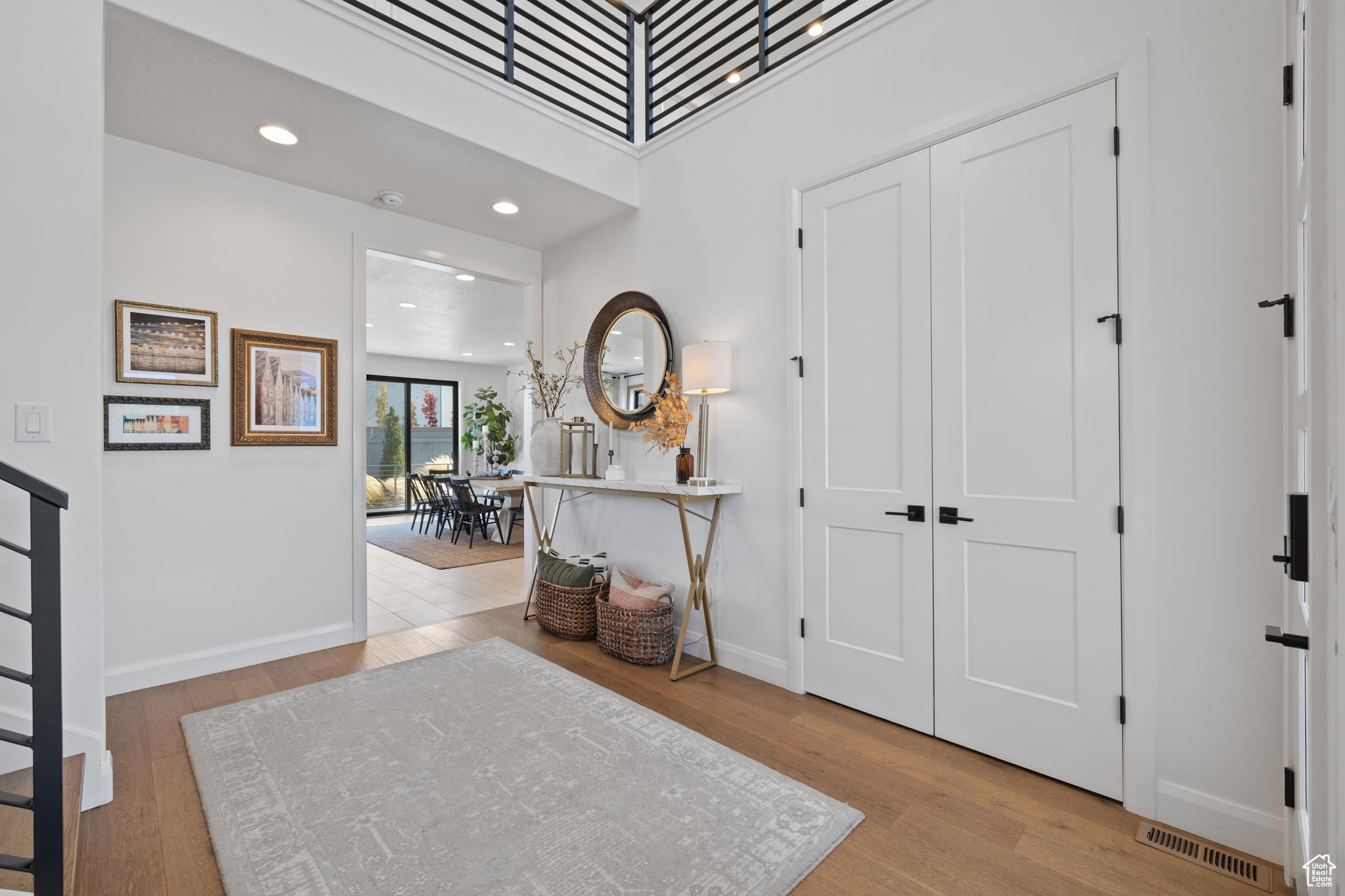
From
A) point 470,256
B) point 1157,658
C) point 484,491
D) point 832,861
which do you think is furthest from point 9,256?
point 484,491

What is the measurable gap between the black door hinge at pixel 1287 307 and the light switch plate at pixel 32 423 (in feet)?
11.3

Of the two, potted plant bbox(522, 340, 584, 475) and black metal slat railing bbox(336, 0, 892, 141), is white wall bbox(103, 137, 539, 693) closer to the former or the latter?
potted plant bbox(522, 340, 584, 475)

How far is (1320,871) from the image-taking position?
A: 3.43 ft

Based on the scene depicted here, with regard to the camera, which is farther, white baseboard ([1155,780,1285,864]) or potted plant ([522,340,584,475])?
potted plant ([522,340,584,475])

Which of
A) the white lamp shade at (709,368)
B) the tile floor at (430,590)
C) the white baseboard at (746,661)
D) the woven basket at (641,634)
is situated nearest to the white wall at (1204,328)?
the white lamp shade at (709,368)

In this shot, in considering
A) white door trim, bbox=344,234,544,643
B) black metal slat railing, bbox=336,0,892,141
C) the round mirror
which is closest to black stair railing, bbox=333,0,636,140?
black metal slat railing, bbox=336,0,892,141

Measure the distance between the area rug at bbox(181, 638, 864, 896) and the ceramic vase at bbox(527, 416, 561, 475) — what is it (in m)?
1.53

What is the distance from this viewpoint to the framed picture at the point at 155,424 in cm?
283

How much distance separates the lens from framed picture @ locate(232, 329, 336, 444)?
3.19m

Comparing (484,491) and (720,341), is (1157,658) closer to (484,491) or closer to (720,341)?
(720,341)

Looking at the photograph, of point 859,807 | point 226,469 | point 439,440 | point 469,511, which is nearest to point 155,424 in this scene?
point 226,469

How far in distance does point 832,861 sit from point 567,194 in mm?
3271

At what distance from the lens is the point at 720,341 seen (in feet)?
10.2

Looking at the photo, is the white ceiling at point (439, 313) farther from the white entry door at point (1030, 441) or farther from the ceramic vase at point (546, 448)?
the white entry door at point (1030, 441)
